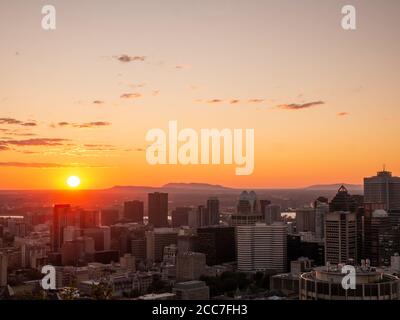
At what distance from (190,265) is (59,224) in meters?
1.95

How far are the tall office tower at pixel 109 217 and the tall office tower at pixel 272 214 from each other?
6.88 feet

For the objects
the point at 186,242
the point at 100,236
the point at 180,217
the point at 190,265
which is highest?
the point at 180,217

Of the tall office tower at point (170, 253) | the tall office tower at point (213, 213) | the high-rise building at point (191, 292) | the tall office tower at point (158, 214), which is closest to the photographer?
the high-rise building at point (191, 292)

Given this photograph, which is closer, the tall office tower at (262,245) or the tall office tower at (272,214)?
the tall office tower at (272,214)

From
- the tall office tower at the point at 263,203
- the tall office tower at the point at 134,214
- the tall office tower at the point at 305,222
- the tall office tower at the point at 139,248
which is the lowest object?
the tall office tower at the point at 139,248

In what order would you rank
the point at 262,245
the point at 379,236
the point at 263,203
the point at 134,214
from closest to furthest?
the point at 263,203, the point at 134,214, the point at 379,236, the point at 262,245

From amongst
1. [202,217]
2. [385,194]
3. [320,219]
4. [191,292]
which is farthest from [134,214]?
[385,194]

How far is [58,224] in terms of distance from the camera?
6.91 metres

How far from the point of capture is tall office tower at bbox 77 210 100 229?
6751 mm

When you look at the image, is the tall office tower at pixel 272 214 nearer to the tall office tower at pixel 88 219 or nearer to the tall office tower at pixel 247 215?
the tall office tower at pixel 247 215

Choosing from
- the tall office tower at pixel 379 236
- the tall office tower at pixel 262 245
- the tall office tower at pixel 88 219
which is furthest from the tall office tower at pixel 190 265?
the tall office tower at pixel 379 236

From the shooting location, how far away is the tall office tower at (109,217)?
6.51 meters

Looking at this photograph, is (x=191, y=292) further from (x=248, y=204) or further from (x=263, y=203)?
(x=263, y=203)
